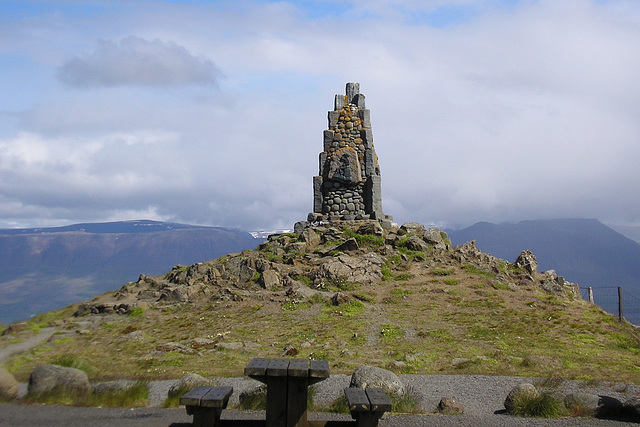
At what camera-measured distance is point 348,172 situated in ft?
89.0

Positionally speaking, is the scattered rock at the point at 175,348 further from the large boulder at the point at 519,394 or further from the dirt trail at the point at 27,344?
the large boulder at the point at 519,394

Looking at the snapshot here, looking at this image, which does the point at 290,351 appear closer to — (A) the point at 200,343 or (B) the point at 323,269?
(A) the point at 200,343

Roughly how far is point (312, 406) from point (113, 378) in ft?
15.3

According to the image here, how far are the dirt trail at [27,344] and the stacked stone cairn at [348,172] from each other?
14355 mm

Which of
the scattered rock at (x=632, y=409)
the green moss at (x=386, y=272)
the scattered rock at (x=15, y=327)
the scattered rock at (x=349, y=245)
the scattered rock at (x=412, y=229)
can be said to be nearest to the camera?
the scattered rock at (x=632, y=409)

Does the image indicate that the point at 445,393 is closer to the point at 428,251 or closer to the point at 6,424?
the point at 6,424

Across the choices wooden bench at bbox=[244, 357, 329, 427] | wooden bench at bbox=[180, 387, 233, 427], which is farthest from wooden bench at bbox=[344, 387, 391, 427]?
wooden bench at bbox=[180, 387, 233, 427]

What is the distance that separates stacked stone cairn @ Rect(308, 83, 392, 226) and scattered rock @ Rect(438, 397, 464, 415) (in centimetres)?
1835

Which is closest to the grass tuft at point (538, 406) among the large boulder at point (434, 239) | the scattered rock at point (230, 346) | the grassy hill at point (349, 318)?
the grassy hill at point (349, 318)

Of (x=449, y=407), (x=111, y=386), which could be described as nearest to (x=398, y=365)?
(x=449, y=407)

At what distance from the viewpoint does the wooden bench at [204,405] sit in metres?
5.98

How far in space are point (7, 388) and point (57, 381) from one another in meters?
0.78

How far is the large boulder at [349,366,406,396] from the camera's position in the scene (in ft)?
29.8

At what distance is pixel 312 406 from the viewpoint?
27.7 ft
